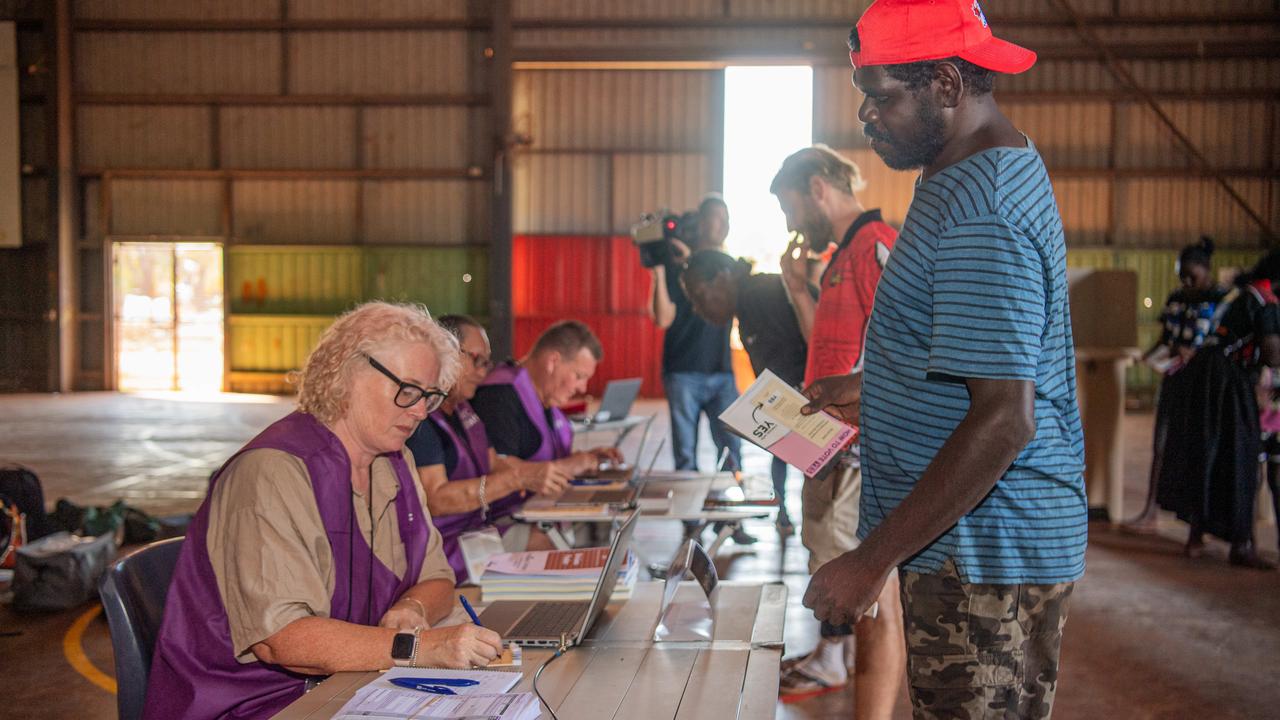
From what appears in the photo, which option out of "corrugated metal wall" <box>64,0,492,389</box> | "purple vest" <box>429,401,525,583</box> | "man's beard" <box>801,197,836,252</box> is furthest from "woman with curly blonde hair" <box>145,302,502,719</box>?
"corrugated metal wall" <box>64,0,492,389</box>

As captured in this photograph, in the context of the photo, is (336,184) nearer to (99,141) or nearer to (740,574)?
(99,141)

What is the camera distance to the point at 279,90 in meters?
15.2

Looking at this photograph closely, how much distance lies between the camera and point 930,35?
1.38m

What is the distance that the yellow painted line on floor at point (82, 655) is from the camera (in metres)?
3.94

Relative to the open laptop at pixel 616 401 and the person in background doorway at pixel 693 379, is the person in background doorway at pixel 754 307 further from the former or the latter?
the person in background doorway at pixel 693 379

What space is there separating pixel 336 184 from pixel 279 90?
1.49 meters

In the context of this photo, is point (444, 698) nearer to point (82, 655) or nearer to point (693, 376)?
point (82, 655)

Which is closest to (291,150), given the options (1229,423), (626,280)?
(626,280)

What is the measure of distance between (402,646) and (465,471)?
5.75 feet

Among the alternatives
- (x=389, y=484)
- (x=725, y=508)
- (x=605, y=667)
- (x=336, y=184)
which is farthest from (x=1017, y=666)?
(x=336, y=184)

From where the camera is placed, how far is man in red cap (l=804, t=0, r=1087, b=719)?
52.3 inches

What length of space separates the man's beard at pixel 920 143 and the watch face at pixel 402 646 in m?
1.03

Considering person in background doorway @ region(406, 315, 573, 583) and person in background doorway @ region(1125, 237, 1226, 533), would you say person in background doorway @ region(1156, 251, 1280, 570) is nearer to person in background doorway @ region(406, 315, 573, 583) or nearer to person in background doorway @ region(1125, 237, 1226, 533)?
person in background doorway @ region(1125, 237, 1226, 533)

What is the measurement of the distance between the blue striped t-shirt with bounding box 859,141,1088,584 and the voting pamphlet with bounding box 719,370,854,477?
0.45m
